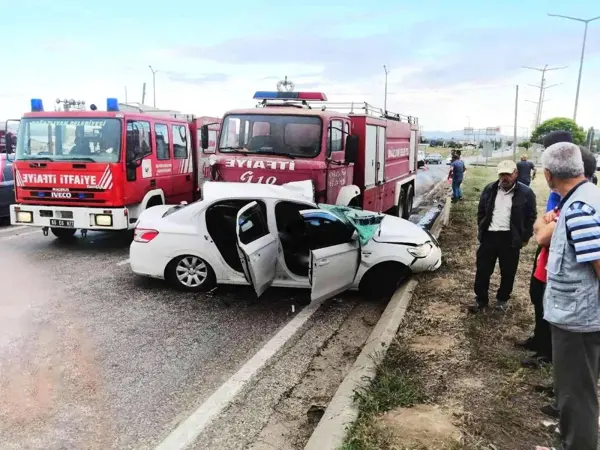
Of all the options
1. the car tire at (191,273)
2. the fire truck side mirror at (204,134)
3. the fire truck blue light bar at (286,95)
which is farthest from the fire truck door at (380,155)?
the car tire at (191,273)

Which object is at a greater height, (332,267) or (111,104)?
(111,104)

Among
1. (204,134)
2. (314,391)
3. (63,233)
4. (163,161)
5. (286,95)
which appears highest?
(286,95)

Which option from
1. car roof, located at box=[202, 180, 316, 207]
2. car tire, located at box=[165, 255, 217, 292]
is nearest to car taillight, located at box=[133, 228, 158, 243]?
car tire, located at box=[165, 255, 217, 292]

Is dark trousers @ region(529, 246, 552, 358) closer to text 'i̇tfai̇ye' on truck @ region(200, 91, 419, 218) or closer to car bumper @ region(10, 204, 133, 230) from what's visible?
text 'i̇tfai̇ye' on truck @ region(200, 91, 419, 218)

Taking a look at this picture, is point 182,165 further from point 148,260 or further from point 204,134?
point 148,260

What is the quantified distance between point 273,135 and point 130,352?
15.1 feet

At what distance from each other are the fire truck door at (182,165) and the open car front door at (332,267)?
5.31m

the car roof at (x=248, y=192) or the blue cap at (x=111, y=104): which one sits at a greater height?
Answer: the blue cap at (x=111, y=104)

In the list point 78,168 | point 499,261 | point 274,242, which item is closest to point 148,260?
point 274,242

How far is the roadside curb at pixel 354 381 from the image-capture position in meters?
3.44

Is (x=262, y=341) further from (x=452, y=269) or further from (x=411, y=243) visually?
(x=452, y=269)

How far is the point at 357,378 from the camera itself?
431 cm

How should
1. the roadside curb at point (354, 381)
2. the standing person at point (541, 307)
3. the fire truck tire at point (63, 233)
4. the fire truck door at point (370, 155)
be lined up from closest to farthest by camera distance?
the roadside curb at point (354, 381) → the standing person at point (541, 307) → the fire truck door at point (370, 155) → the fire truck tire at point (63, 233)

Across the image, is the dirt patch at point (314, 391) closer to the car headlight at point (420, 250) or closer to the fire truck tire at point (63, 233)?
the car headlight at point (420, 250)
